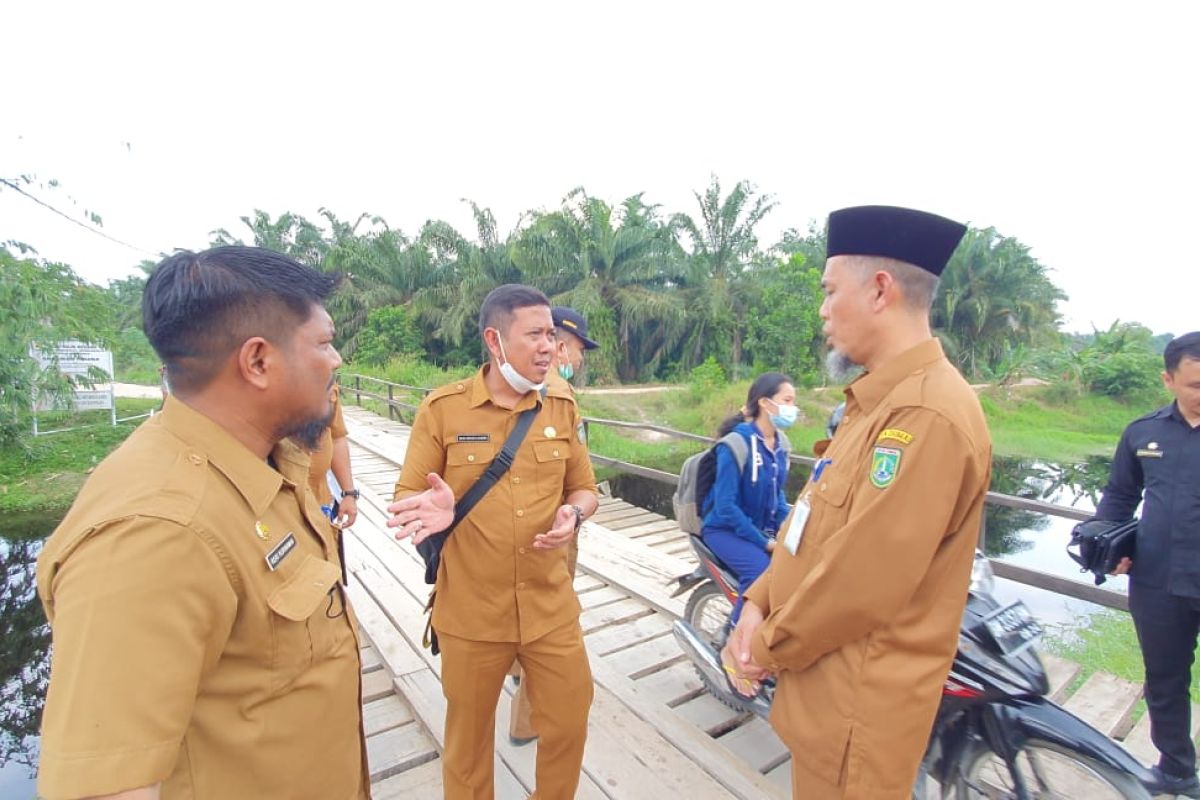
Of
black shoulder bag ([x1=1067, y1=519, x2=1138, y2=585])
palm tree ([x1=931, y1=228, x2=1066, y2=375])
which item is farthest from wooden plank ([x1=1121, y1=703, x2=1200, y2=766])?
palm tree ([x1=931, y1=228, x2=1066, y2=375])

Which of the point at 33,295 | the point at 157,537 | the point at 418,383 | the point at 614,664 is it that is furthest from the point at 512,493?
the point at 418,383

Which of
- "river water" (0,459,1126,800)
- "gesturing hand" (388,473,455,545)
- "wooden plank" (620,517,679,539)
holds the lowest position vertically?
"river water" (0,459,1126,800)

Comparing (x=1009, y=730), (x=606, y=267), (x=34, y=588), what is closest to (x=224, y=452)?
(x=1009, y=730)

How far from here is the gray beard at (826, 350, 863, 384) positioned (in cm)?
161

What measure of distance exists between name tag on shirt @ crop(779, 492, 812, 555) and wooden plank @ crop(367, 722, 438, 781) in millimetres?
1920

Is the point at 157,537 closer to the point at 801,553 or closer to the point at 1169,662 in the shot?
the point at 801,553

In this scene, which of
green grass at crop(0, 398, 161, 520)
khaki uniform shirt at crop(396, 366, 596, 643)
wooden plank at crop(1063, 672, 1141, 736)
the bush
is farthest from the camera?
the bush

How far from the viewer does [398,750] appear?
2527 mm

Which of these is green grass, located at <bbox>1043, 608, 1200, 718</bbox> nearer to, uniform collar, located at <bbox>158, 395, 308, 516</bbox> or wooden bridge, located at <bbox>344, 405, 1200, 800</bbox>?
wooden bridge, located at <bbox>344, 405, 1200, 800</bbox>

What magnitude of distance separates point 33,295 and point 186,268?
29.2ft

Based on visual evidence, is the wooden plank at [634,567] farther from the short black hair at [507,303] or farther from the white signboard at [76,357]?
the white signboard at [76,357]

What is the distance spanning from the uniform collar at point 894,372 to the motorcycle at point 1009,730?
82 centimetres

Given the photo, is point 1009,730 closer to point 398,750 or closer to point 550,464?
point 550,464

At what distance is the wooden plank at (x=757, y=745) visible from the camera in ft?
8.07
